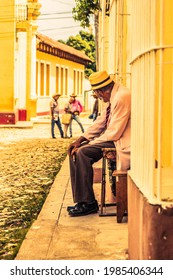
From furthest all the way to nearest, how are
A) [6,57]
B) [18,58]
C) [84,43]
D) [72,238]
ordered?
[84,43]
[18,58]
[6,57]
[72,238]

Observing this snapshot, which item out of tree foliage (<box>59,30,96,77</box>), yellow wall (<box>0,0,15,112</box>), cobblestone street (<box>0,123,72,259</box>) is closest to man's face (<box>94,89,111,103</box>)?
cobblestone street (<box>0,123,72,259</box>)

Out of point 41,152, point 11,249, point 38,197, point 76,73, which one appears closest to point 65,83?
point 76,73

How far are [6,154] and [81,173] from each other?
29.2 feet

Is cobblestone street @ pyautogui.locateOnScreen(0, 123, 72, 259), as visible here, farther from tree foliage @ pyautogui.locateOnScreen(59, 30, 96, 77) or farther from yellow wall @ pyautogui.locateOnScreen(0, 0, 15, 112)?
tree foliage @ pyautogui.locateOnScreen(59, 30, 96, 77)

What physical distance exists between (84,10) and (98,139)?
16.5 m

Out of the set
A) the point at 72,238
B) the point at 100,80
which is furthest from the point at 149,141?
the point at 100,80

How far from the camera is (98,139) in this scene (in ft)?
23.1

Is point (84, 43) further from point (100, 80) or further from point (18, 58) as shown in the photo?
point (100, 80)

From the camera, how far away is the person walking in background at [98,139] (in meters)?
6.54

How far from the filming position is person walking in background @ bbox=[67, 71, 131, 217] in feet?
21.5
